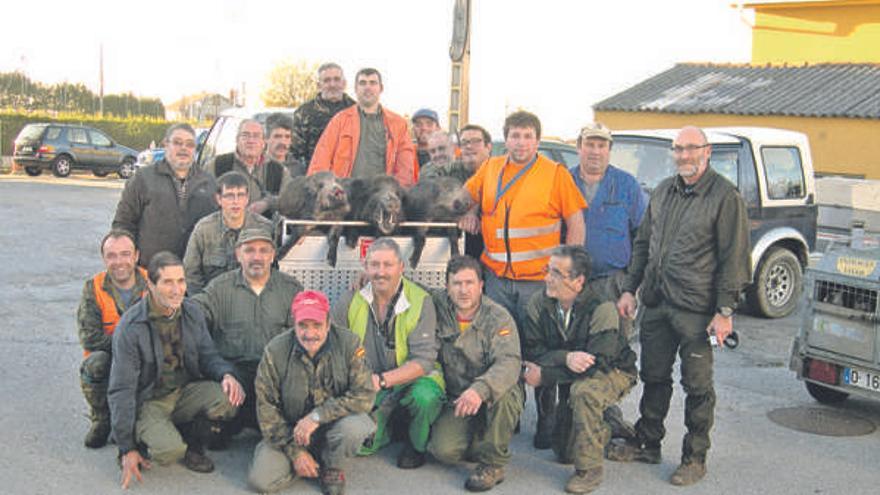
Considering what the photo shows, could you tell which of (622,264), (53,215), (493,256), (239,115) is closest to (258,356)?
(493,256)

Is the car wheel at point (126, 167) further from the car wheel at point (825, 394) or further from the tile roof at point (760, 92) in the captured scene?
the car wheel at point (825, 394)

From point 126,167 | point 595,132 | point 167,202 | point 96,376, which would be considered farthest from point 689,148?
point 126,167

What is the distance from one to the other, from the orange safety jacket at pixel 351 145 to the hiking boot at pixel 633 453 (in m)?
2.47

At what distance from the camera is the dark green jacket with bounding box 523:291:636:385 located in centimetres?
528

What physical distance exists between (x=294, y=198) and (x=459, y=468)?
2.01 meters

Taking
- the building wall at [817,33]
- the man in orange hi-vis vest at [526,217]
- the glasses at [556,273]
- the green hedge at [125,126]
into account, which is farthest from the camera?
the green hedge at [125,126]

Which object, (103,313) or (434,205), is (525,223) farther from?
(103,313)

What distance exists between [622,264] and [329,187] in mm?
1942

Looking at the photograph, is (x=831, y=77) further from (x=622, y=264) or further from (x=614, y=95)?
(x=622, y=264)

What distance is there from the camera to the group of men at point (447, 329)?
16.1 feet

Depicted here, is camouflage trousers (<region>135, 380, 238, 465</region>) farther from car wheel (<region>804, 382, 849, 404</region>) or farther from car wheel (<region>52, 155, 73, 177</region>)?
car wheel (<region>52, 155, 73, 177</region>)

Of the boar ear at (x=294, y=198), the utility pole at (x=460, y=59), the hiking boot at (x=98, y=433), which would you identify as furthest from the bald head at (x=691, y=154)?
the utility pole at (x=460, y=59)

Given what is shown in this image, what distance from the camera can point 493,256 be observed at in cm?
586

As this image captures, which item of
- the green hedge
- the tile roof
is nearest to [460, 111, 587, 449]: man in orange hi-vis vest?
the tile roof
